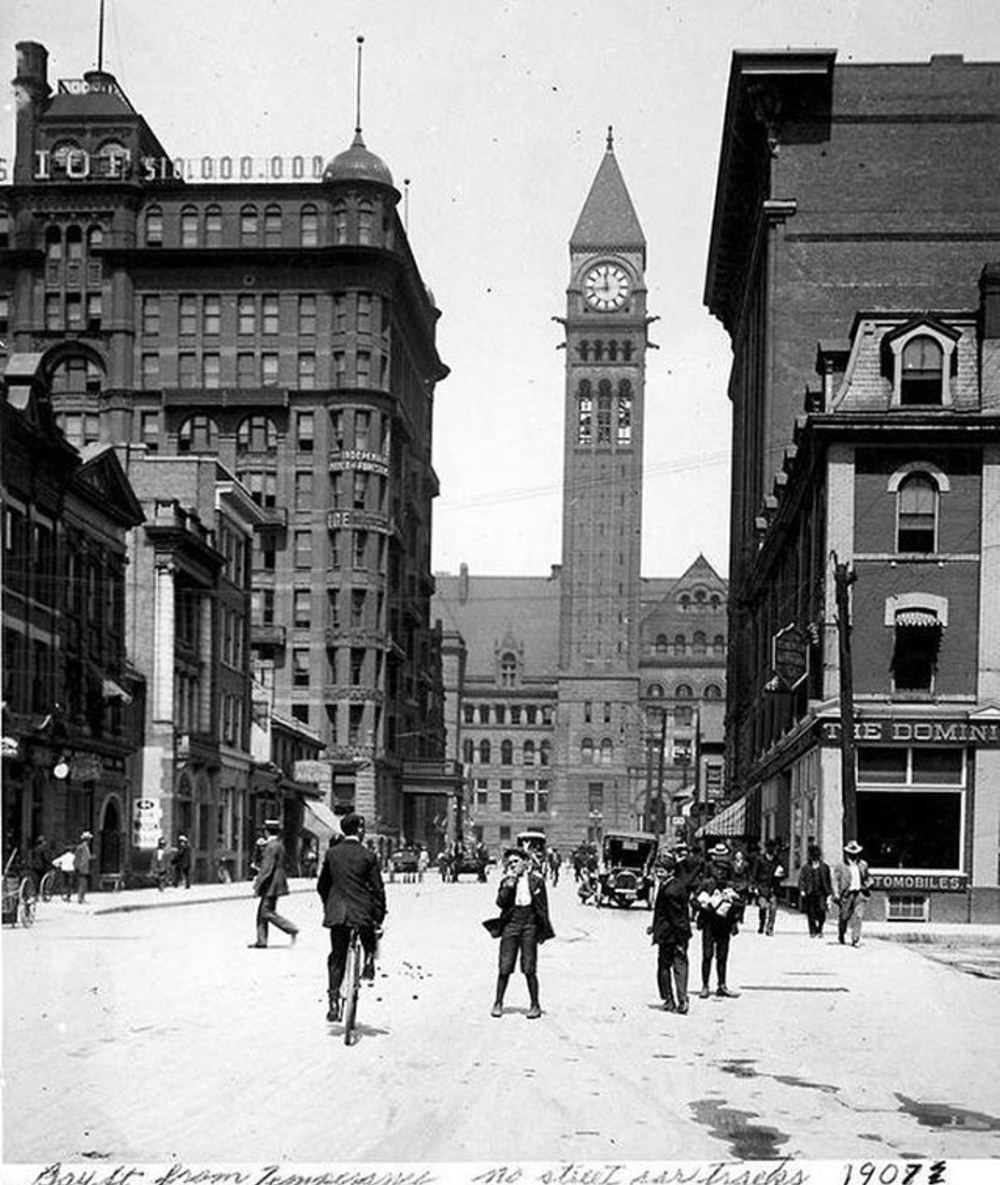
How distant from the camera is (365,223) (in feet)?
64.0

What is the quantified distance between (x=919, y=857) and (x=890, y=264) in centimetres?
2460

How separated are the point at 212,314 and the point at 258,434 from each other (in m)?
25.1

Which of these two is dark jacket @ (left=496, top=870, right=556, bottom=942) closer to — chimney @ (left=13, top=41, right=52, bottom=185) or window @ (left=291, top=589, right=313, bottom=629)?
chimney @ (left=13, top=41, right=52, bottom=185)

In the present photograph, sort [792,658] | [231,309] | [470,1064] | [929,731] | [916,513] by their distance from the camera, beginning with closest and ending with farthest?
[470,1064]
[231,309]
[929,731]
[916,513]
[792,658]

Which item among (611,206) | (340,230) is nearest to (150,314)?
(340,230)

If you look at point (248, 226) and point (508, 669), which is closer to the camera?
point (248, 226)

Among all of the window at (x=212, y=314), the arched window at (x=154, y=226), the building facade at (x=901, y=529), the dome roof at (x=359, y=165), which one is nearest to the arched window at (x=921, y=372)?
the building facade at (x=901, y=529)

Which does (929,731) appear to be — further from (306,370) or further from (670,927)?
(306,370)

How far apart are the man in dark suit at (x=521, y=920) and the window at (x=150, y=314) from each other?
30.5 feet

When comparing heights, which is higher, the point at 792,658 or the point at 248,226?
the point at 248,226

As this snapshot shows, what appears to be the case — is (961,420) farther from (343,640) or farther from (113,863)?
(343,640)

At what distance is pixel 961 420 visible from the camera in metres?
36.0

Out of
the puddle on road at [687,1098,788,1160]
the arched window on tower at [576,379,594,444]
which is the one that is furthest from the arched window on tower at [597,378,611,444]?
the puddle on road at [687,1098,788,1160]

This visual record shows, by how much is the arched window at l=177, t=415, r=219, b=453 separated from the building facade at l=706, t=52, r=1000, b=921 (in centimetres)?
1696
